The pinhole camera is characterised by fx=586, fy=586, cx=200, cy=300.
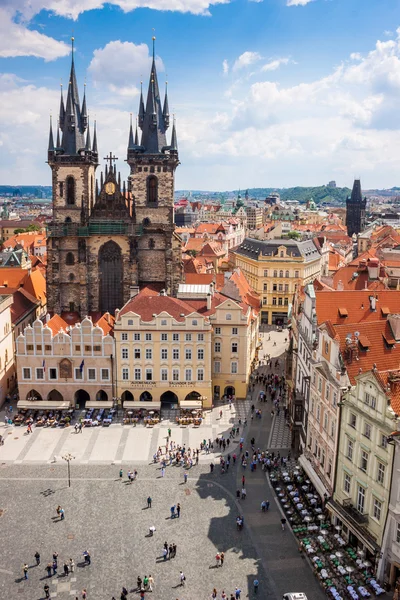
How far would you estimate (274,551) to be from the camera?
4503cm

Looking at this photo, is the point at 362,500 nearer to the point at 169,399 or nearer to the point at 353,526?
the point at 353,526

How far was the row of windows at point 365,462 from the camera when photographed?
41250 mm

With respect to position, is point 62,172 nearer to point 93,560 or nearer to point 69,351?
point 69,351

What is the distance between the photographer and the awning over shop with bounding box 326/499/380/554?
41969 mm

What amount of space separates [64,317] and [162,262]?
16.7 m

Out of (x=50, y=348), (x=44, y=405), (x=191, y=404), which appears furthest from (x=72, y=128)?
(x=191, y=404)

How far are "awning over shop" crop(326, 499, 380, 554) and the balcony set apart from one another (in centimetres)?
5114

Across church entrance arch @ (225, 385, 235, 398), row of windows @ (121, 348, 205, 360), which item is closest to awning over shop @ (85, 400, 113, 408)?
row of windows @ (121, 348, 205, 360)

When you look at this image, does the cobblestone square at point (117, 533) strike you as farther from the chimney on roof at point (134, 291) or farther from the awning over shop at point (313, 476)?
the chimney on roof at point (134, 291)

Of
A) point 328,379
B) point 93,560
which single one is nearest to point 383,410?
point 328,379

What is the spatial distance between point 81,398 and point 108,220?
27.3 m

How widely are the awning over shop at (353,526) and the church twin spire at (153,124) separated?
58.5 m

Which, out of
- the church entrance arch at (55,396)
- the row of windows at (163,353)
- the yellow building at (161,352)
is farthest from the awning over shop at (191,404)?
the church entrance arch at (55,396)

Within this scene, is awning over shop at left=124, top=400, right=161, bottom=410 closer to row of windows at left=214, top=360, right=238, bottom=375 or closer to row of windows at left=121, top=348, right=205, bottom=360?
row of windows at left=121, top=348, right=205, bottom=360
